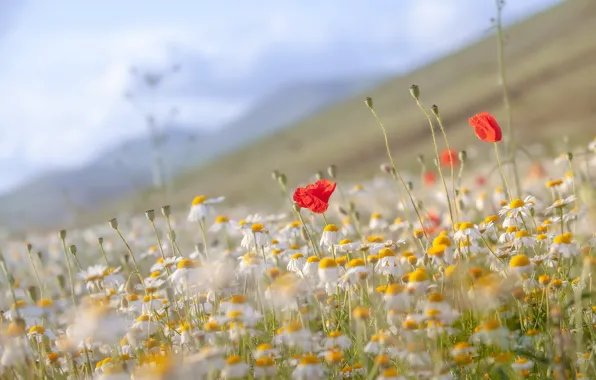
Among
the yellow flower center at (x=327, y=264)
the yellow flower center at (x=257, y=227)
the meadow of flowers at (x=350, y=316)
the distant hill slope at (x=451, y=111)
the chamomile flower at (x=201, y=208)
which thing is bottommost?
the meadow of flowers at (x=350, y=316)

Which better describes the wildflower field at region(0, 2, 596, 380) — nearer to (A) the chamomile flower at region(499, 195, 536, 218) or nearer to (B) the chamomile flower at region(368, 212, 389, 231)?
(A) the chamomile flower at region(499, 195, 536, 218)

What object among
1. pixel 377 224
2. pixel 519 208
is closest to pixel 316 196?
pixel 519 208

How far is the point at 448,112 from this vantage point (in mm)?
83938

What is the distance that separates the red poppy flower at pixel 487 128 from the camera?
4.41 meters

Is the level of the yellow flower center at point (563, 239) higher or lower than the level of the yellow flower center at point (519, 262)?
higher

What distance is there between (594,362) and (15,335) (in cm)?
297

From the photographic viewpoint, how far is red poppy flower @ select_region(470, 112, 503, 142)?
441 centimetres

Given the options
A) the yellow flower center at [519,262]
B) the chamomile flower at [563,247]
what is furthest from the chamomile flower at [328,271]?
the chamomile flower at [563,247]

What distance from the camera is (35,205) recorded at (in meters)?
200

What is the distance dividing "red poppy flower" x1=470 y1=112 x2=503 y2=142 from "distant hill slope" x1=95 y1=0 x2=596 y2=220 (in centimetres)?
3926

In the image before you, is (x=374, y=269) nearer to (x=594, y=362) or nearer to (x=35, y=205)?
(x=594, y=362)

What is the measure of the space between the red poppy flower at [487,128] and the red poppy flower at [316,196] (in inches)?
40.9

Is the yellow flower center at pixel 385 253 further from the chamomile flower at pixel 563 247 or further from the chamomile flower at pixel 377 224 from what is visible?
the chamomile flower at pixel 377 224

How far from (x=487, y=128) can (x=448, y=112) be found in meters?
81.8
